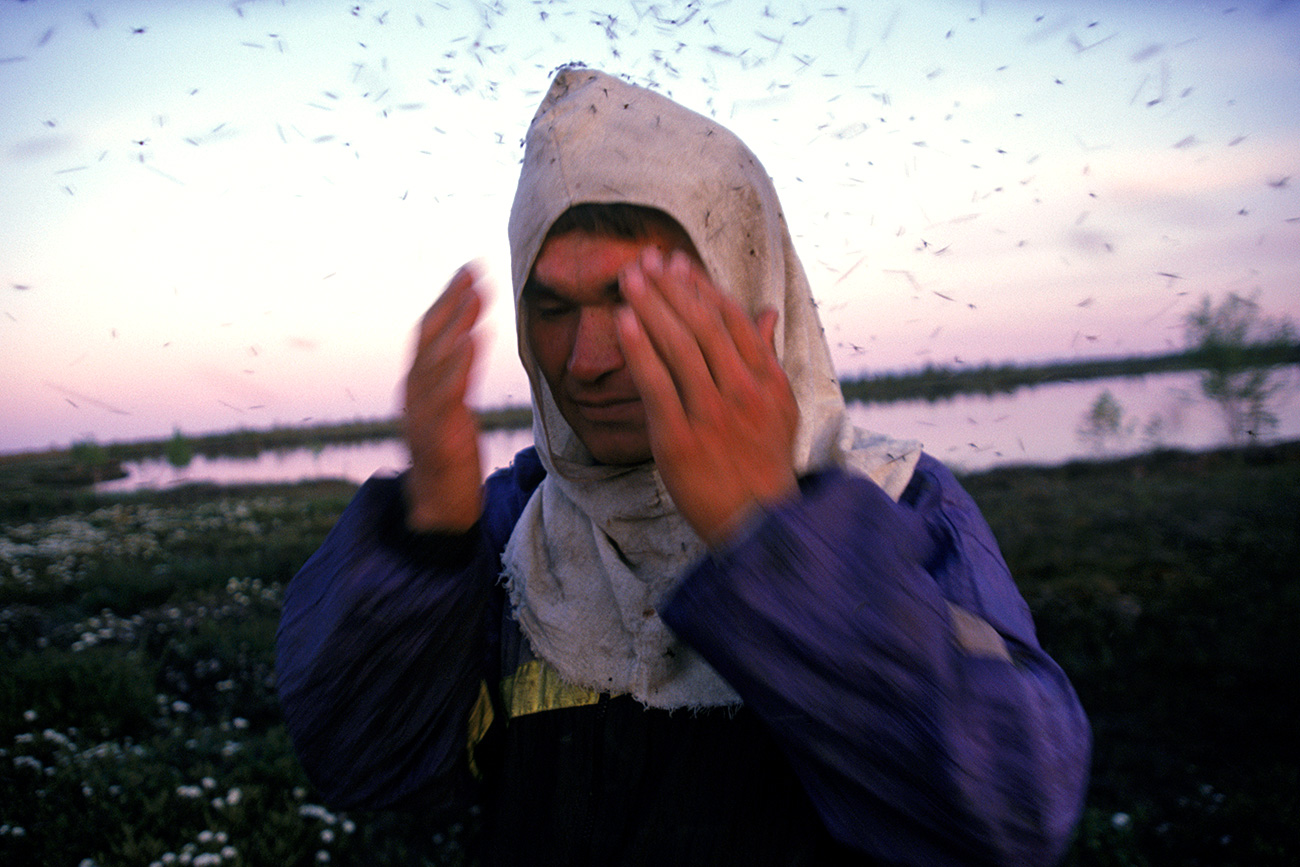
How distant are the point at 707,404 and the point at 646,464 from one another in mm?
578

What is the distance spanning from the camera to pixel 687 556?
152 cm

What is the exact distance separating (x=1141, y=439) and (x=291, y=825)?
3148 centimetres

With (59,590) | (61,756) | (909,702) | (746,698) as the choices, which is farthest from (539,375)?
(59,590)

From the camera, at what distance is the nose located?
142 cm

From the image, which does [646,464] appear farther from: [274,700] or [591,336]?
[274,700]

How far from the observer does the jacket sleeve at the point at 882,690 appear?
920 mm

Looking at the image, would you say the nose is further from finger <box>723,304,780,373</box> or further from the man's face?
finger <box>723,304,780,373</box>

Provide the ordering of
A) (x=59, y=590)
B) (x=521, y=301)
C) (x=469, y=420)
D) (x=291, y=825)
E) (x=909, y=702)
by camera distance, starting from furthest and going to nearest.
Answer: (x=59, y=590), (x=291, y=825), (x=521, y=301), (x=469, y=420), (x=909, y=702)

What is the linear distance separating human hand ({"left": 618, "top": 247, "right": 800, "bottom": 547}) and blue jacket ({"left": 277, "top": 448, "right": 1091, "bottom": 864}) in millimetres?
65

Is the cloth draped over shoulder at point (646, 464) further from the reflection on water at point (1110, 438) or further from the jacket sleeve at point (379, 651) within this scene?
the reflection on water at point (1110, 438)

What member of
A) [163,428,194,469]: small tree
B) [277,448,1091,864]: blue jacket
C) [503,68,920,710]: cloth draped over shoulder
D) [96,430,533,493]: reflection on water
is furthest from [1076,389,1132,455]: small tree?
[163,428,194,469]: small tree

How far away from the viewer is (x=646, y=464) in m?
1.55

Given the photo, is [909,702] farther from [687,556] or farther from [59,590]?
[59,590]

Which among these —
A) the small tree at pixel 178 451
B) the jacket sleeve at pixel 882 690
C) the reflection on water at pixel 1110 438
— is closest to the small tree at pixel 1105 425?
the reflection on water at pixel 1110 438
